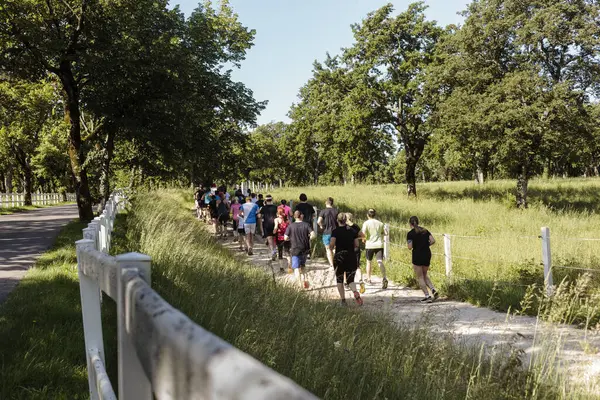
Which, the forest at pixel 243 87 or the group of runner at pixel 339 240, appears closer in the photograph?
the group of runner at pixel 339 240

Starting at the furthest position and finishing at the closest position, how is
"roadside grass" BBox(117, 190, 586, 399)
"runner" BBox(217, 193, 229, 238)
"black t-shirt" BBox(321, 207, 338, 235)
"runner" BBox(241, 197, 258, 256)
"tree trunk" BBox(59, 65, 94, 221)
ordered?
"runner" BBox(217, 193, 229, 238) → "tree trunk" BBox(59, 65, 94, 221) → "runner" BBox(241, 197, 258, 256) → "black t-shirt" BBox(321, 207, 338, 235) → "roadside grass" BBox(117, 190, 586, 399)

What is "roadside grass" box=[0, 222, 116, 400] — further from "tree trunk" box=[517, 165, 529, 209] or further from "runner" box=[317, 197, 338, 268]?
"tree trunk" box=[517, 165, 529, 209]

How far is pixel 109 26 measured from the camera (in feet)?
58.5

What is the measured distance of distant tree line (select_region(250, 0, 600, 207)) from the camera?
25078 mm

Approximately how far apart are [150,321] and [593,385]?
16.3 feet

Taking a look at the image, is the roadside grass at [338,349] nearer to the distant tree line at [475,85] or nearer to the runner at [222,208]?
the runner at [222,208]

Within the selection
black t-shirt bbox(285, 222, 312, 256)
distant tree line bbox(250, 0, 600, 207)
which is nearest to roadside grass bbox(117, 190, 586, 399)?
black t-shirt bbox(285, 222, 312, 256)

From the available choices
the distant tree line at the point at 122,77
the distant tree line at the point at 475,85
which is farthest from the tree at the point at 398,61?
the distant tree line at the point at 122,77

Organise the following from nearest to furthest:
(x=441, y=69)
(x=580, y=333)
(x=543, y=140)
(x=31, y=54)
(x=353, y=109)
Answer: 1. (x=580, y=333)
2. (x=31, y=54)
3. (x=543, y=140)
4. (x=441, y=69)
5. (x=353, y=109)

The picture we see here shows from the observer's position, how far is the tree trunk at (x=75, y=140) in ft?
61.2

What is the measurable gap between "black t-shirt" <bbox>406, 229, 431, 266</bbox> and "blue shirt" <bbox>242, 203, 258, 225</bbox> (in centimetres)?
673

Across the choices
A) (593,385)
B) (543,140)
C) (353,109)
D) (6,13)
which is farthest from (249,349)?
(353,109)

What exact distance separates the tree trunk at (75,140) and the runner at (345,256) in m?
12.3

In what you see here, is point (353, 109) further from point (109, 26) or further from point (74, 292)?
point (74, 292)
